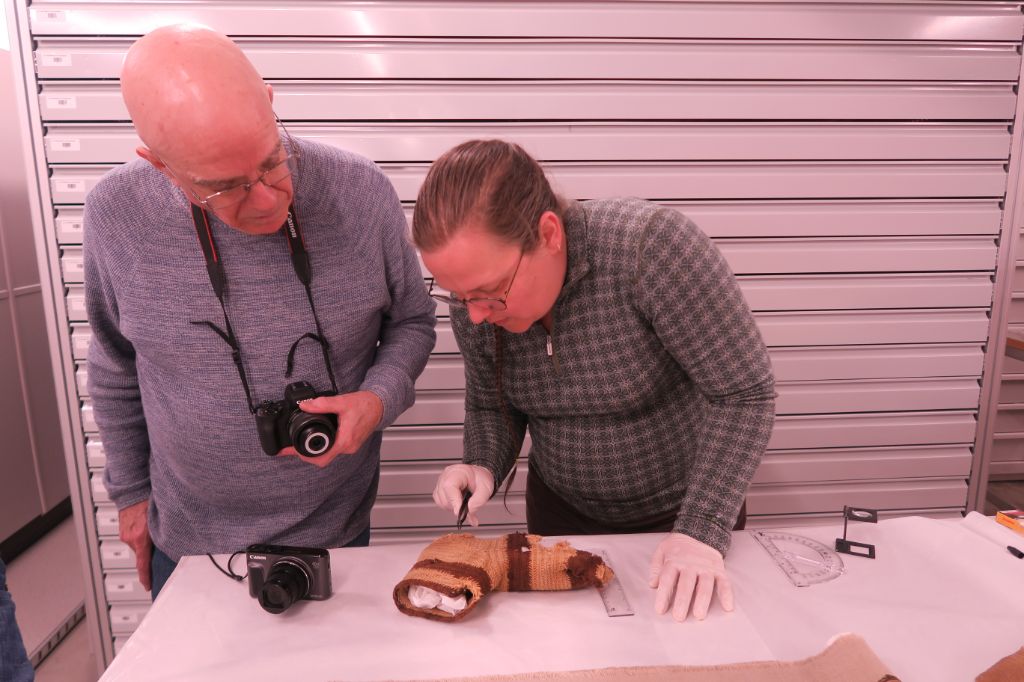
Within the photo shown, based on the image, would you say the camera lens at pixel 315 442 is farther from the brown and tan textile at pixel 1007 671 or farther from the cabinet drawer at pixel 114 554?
the cabinet drawer at pixel 114 554

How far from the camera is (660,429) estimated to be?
1.53 meters

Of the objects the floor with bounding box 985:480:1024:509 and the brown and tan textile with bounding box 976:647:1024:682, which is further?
the floor with bounding box 985:480:1024:509

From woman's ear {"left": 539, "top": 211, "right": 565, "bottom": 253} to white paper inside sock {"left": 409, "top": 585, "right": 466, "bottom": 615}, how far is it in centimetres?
71

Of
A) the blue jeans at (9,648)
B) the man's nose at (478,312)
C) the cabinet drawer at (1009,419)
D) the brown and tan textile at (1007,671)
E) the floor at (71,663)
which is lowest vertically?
the floor at (71,663)

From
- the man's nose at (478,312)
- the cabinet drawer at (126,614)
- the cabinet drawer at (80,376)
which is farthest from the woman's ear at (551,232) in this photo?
the cabinet drawer at (126,614)

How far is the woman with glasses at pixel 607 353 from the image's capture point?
1.27 meters

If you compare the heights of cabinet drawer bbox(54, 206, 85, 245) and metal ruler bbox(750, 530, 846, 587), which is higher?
cabinet drawer bbox(54, 206, 85, 245)

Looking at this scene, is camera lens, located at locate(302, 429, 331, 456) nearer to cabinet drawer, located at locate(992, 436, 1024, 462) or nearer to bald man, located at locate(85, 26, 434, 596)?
bald man, located at locate(85, 26, 434, 596)

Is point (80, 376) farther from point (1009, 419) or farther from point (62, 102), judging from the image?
point (1009, 419)

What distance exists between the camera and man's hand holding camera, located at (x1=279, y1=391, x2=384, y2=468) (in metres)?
1.36

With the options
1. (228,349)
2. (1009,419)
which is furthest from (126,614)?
(1009,419)

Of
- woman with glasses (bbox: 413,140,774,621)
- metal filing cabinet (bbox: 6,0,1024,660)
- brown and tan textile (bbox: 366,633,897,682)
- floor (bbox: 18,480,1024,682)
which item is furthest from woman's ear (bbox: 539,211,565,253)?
floor (bbox: 18,480,1024,682)

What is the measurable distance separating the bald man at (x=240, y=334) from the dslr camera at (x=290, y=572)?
208 millimetres

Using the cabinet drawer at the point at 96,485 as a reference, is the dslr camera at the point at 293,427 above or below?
above
